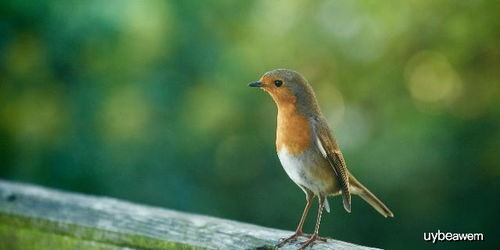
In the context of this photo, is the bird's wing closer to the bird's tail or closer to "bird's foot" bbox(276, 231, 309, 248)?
the bird's tail

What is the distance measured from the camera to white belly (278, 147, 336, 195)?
2.31m

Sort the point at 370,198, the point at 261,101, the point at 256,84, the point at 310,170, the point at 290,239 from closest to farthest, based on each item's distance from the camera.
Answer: the point at 290,239 < the point at 256,84 < the point at 310,170 < the point at 370,198 < the point at 261,101

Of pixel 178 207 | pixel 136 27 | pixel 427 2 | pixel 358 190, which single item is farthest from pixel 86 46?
pixel 358 190

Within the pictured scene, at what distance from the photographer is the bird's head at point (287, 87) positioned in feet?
7.42

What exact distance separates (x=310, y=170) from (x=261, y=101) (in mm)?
2376

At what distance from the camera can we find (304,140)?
2.36 metres

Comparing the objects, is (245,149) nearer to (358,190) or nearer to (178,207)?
(178,207)

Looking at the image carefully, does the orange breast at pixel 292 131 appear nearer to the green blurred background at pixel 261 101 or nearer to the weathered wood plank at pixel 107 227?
the weathered wood plank at pixel 107 227

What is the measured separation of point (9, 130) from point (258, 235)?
3924 mm

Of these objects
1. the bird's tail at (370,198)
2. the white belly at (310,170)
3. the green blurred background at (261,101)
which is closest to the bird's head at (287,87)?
the white belly at (310,170)

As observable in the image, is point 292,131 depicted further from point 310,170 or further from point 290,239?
point 290,239

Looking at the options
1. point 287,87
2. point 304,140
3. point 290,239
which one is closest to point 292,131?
point 304,140

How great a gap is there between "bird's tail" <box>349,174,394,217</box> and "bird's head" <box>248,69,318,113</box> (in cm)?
43

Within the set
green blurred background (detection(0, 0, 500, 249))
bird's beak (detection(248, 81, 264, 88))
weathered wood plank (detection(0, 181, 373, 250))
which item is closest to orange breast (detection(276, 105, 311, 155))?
bird's beak (detection(248, 81, 264, 88))
